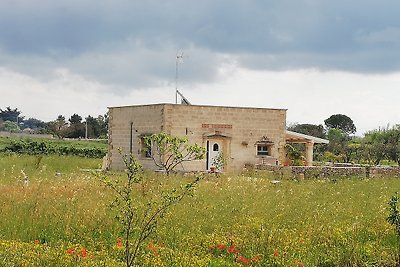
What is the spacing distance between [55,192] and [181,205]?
10.0ft

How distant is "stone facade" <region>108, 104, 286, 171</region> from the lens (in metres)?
25.8

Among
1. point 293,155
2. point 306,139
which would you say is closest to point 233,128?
point 293,155

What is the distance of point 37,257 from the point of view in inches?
291

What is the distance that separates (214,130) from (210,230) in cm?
1628

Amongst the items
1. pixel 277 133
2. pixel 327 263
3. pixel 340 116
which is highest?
pixel 340 116

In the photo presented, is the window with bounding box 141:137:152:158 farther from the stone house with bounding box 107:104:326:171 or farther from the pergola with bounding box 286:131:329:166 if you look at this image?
the pergola with bounding box 286:131:329:166

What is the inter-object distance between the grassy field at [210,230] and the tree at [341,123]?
219 ft

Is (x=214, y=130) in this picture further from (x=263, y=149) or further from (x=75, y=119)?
(x=75, y=119)

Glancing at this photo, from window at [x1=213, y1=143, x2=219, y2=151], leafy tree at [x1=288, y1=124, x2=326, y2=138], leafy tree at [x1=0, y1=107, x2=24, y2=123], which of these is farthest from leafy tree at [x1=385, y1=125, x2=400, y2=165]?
leafy tree at [x1=0, y1=107, x2=24, y2=123]

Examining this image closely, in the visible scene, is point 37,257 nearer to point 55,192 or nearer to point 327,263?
point 327,263

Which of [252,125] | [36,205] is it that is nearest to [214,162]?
[252,125]

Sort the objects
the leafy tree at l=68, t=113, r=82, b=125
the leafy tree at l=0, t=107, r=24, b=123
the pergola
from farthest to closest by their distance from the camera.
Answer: the leafy tree at l=0, t=107, r=24, b=123 → the leafy tree at l=68, t=113, r=82, b=125 → the pergola

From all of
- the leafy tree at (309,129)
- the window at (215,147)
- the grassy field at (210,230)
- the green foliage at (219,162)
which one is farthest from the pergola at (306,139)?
the leafy tree at (309,129)

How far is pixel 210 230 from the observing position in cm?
1020
